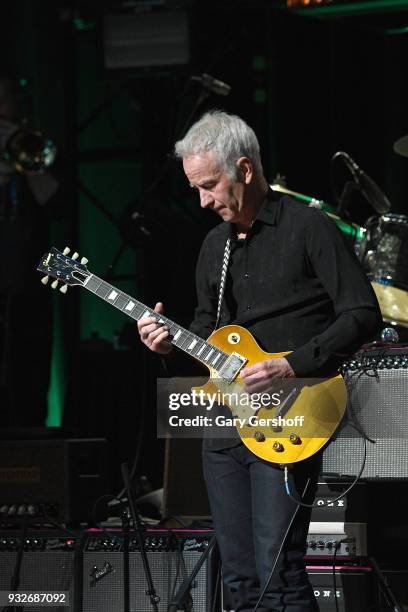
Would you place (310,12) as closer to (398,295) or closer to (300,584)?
(398,295)

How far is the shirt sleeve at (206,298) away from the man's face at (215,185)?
0.66ft

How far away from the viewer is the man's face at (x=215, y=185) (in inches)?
142

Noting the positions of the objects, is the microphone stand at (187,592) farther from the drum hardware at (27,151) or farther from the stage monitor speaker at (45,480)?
the drum hardware at (27,151)

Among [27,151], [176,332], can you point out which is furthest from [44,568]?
[27,151]

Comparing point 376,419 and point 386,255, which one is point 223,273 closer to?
point 376,419

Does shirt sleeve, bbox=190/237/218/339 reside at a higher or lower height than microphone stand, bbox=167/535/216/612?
higher

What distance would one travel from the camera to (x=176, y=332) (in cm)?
372

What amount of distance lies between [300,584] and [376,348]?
4.37 feet

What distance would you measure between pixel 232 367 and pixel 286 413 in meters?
0.22

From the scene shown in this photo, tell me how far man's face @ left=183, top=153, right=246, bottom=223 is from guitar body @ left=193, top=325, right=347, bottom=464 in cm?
38

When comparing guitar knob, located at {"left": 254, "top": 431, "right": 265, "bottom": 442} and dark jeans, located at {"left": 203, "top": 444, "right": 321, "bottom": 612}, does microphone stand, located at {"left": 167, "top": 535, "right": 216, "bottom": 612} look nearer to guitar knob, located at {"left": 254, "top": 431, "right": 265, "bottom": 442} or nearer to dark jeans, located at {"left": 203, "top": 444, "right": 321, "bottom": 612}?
dark jeans, located at {"left": 203, "top": 444, "right": 321, "bottom": 612}

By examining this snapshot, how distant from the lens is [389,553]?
4938 millimetres

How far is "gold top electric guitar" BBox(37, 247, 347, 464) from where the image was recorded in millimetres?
3482

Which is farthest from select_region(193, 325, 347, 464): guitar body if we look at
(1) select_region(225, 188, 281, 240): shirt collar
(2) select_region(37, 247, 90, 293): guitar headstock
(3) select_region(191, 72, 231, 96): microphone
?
(3) select_region(191, 72, 231, 96): microphone
